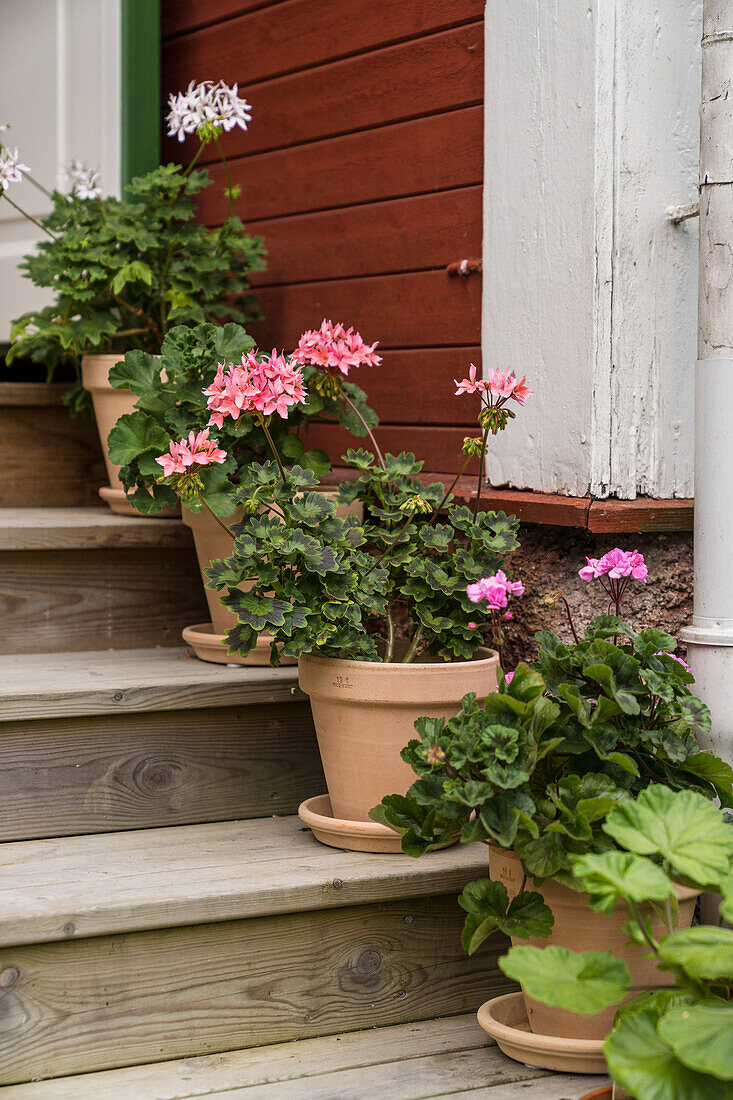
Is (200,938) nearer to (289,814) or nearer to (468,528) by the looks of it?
(289,814)

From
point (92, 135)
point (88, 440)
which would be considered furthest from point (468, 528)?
point (92, 135)

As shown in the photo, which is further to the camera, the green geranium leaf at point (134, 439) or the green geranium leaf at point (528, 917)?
the green geranium leaf at point (134, 439)

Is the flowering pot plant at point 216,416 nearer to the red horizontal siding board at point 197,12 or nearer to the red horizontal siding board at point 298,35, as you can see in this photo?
the red horizontal siding board at point 298,35

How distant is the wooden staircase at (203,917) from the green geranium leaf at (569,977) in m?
0.27

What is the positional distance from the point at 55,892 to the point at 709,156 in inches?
52.2

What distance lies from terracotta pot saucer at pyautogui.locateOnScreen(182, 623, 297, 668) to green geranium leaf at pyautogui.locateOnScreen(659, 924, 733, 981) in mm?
1058

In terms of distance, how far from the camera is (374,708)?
5.50ft

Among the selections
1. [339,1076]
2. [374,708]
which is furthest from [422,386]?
[339,1076]

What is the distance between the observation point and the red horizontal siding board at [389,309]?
6.98 feet

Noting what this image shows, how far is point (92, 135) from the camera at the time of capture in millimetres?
2975

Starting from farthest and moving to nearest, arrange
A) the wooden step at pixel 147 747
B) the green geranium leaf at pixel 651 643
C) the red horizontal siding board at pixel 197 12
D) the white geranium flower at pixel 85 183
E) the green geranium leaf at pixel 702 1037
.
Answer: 1. the red horizontal siding board at pixel 197 12
2. the white geranium flower at pixel 85 183
3. the wooden step at pixel 147 747
4. the green geranium leaf at pixel 651 643
5. the green geranium leaf at pixel 702 1037

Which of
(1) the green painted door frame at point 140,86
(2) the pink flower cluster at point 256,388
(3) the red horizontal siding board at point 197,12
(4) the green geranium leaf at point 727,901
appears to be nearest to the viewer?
(4) the green geranium leaf at point 727,901

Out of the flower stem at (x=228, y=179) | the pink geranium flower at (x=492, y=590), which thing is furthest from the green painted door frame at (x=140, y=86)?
the pink geranium flower at (x=492, y=590)

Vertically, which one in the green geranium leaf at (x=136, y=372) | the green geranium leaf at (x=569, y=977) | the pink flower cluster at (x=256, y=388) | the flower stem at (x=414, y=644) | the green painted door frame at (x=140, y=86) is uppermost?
the green painted door frame at (x=140, y=86)
